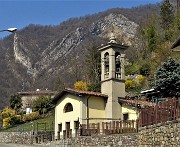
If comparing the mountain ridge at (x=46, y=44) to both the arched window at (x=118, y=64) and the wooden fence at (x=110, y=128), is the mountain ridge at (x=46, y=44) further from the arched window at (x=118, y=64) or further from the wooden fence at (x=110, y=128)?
the wooden fence at (x=110, y=128)

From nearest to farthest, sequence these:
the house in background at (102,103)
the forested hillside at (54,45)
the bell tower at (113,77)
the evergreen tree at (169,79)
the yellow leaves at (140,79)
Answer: the house in background at (102,103)
the bell tower at (113,77)
the evergreen tree at (169,79)
the yellow leaves at (140,79)
the forested hillside at (54,45)

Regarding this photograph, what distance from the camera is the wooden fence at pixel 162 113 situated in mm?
17547

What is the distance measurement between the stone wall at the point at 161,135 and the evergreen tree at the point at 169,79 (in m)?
14.2

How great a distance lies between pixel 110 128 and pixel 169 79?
8.62m

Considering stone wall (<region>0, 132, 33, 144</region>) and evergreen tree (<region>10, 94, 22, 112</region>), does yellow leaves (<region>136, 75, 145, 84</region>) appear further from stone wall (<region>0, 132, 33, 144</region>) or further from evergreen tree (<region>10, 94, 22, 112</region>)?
evergreen tree (<region>10, 94, 22, 112</region>)

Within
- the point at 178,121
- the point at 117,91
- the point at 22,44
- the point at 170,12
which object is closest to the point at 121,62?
the point at 117,91

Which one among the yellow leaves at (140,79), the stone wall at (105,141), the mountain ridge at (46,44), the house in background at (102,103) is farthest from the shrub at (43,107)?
the mountain ridge at (46,44)

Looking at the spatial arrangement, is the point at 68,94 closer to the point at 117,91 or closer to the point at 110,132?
the point at 117,91

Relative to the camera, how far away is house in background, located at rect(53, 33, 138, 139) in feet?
113

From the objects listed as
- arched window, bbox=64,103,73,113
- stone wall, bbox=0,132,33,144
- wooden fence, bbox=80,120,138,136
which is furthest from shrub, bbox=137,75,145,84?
wooden fence, bbox=80,120,138,136

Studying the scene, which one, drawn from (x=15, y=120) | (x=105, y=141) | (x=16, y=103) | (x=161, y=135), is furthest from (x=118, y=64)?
(x=16, y=103)

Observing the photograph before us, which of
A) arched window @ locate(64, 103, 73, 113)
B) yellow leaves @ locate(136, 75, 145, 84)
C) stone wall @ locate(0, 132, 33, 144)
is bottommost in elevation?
stone wall @ locate(0, 132, 33, 144)

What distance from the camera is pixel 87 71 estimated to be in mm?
68938

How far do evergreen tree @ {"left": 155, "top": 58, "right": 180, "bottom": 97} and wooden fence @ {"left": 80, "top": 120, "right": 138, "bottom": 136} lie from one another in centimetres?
788
